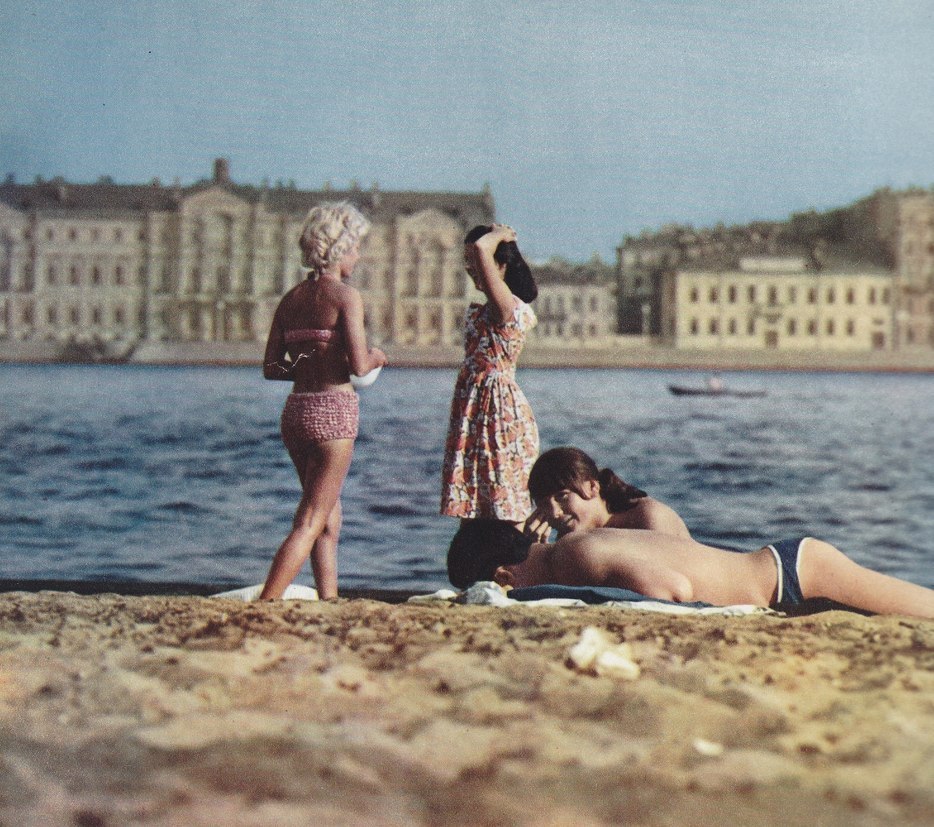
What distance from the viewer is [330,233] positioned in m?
4.03

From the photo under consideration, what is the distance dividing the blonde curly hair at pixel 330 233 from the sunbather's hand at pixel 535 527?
1.03 metres

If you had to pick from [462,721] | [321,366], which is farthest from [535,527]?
[462,721]

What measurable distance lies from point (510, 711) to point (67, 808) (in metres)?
0.87

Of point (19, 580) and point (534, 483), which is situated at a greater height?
point (534, 483)

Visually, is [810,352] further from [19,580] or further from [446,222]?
[19,580]

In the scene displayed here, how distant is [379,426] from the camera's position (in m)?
30.7

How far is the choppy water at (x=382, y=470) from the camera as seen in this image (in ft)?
45.6

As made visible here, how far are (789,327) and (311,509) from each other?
185 ft

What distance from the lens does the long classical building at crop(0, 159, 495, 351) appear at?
54.4 metres

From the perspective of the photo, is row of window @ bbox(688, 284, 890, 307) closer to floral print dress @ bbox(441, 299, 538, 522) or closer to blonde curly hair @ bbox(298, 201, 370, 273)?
floral print dress @ bbox(441, 299, 538, 522)

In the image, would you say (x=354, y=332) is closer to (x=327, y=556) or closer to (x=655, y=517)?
(x=327, y=556)

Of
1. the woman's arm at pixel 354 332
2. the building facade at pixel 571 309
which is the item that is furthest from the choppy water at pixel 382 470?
the building facade at pixel 571 309

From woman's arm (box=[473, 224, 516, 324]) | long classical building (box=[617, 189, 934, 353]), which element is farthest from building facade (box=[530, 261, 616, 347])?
woman's arm (box=[473, 224, 516, 324])

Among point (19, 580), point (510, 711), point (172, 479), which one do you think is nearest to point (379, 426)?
point (172, 479)
